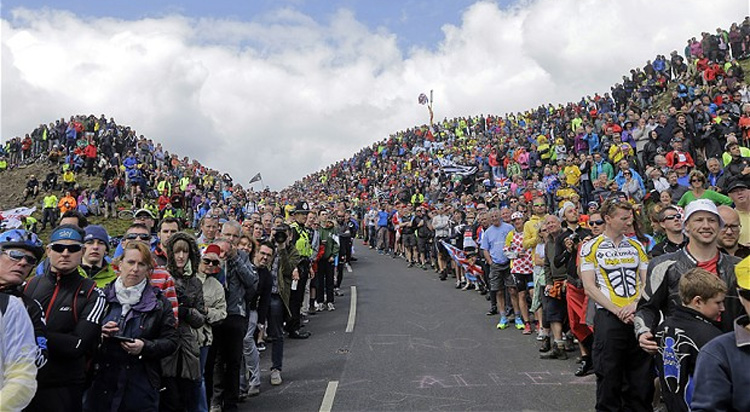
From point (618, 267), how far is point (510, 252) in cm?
444

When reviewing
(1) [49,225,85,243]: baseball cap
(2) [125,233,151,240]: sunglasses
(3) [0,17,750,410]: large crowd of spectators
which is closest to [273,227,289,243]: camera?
(3) [0,17,750,410]: large crowd of spectators

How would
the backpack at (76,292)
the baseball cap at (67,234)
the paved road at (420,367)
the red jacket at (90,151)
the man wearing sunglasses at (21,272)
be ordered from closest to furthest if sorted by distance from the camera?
the man wearing sunglasses at (21,272) → the backpack at (76,292) → the baseball cap at (67,234) → the paved road at (420,367) → the red jacket at (90,151)

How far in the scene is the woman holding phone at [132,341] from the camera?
3.67m

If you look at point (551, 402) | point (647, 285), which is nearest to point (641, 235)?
point (551, 402)

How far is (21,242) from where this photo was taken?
3105 millimetres

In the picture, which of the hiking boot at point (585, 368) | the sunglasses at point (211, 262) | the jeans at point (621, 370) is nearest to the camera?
the jeans at point (621, 370)

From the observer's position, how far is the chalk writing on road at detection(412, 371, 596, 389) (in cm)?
634

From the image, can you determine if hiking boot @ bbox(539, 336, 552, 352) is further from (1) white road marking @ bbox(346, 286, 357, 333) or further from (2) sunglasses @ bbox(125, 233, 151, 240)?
(2) sunglasses @ bbox(125, 233, 151, 240)

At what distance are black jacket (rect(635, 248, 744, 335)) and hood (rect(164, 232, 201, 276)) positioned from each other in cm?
369

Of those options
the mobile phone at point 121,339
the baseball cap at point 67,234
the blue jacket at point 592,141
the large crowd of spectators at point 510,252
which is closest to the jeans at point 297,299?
the large crowd of spectators at point 510,252

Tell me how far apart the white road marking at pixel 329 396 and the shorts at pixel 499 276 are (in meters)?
4.32

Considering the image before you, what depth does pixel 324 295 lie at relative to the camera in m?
12.5

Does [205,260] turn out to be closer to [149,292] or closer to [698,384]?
[149,292]

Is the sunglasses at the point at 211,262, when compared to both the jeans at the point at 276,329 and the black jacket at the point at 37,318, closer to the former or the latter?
the jeans at the point at 276,329
